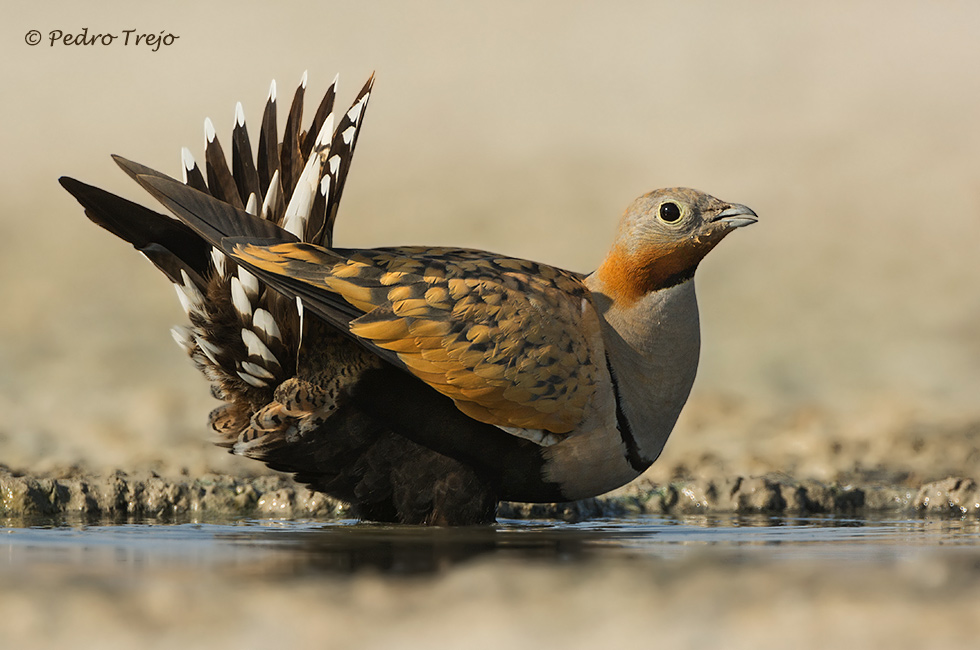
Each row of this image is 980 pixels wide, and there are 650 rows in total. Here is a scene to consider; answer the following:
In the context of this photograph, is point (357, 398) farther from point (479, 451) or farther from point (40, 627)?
point (40, 627)

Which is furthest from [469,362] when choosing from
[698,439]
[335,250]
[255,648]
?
[698,439]

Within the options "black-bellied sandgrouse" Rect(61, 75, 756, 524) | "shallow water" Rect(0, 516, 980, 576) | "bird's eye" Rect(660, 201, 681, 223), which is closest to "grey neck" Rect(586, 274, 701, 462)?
"black-bellied sandgrouse" Rect(61, 75, 756, 524)

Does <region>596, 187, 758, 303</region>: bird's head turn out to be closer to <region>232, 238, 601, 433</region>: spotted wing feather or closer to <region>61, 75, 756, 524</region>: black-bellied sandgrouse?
<region>61, 75, 756, 524</region>: black-bellied sandgrouse

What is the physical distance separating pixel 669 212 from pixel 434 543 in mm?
1999

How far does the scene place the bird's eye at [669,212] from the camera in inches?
240

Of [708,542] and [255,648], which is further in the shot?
[708,542]

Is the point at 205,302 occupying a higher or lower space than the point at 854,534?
higher

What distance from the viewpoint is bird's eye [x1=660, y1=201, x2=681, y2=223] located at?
6093 millimetres

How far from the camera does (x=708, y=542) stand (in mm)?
5523

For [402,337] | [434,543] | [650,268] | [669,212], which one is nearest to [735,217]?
[669,212]

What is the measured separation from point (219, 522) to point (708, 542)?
8.46ft

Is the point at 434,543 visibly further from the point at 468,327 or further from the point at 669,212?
the point at 669,212

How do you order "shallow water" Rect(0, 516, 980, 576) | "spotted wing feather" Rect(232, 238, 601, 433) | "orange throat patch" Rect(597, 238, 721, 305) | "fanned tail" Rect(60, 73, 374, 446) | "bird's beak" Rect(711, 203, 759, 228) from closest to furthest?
"shallow water" Rect(0, 516, 980, 576) → "spotted wing feather" Rect(232, 238, 601, 433) → "fanned tail" Rect(60, 73, 374, 446) → "bird's beak" Rect(711, 203, 759, 228) → "orange throat patch" Rect(597, 238, 721, 305)

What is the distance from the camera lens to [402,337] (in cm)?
558
